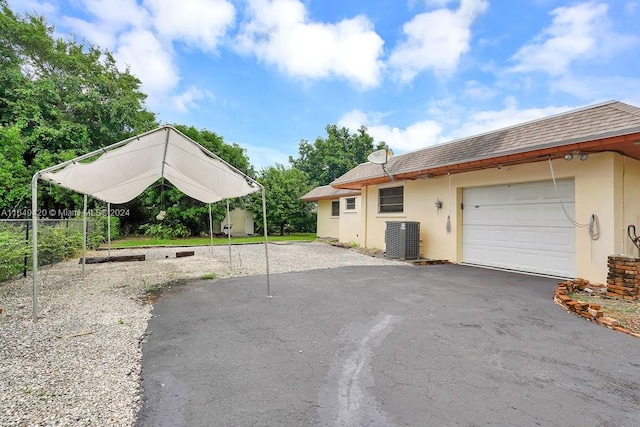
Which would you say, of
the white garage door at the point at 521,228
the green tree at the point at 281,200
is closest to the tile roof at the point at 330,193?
the green tree at the point at 281,200

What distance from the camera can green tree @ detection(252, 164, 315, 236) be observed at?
20031mm

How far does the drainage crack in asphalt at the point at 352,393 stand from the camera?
2053mm

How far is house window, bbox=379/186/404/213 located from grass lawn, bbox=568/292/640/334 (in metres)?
6.15

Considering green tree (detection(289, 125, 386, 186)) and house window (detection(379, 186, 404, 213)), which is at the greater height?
green tree (detection(289, 125, 386, 186))

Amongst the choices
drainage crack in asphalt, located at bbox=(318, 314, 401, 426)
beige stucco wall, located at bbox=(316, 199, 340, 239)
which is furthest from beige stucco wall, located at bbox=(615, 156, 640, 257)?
beige stucco wall, located at bbox=(316, 199, 340, 239)

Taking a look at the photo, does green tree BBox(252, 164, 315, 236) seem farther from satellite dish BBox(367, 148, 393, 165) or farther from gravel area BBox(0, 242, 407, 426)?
gravel area BBox(0, 242, 407, 426)

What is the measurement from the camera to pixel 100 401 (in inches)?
87.6

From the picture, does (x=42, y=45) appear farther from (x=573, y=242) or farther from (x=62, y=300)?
(x=573, y=242)

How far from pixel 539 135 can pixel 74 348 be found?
9069 mm

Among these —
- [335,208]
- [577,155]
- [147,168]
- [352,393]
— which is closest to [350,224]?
[335,208]

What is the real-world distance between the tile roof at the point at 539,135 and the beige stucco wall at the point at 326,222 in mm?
8133

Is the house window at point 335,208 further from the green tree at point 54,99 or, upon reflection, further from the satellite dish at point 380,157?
the green tree at point 54,99

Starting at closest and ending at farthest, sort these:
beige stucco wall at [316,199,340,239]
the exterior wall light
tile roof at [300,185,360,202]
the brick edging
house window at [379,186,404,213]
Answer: the brick edging, the exterior wall light, house window at [379,186,404,213], tile roof at [300,185,360,202], beige stucco wall at [316,199,340,239]

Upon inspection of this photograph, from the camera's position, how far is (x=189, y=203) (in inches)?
717
